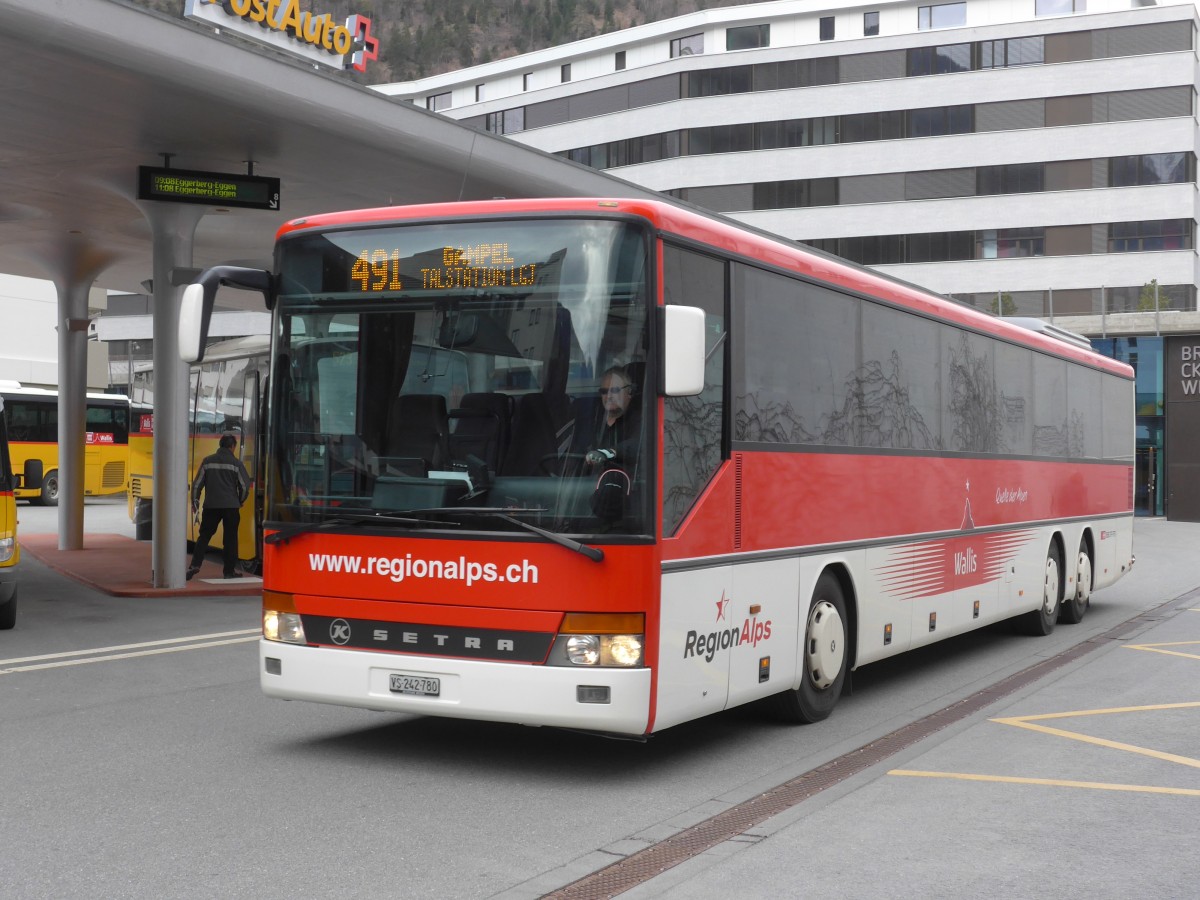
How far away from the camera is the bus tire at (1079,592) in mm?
15570

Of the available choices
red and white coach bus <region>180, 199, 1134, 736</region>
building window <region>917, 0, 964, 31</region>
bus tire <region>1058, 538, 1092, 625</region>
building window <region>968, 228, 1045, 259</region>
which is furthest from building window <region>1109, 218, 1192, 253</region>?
red and white coach bus <region>180, 199, 1134, 736</region>

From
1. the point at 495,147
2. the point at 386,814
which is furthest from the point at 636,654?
the point at 495,147

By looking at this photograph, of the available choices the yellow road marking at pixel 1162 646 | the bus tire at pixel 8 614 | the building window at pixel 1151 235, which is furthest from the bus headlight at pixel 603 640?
the building window at pixel 1151 235

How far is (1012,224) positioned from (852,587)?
2045 inches

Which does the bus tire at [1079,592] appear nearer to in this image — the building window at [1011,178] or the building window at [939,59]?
the building window at [1011,178]

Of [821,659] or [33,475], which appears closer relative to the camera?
[821,659]

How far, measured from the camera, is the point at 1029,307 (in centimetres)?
4297

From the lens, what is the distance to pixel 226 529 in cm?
1820

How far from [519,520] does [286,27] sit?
18718mm

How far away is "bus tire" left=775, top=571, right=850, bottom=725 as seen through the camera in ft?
28.9

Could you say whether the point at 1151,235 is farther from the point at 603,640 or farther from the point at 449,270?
the point at 603,640

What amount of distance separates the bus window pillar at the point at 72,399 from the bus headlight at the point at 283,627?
52.8 ft

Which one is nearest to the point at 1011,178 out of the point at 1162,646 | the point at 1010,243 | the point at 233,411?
the point at 1010,243

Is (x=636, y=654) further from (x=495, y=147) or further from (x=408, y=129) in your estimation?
(x=495, y=147)
